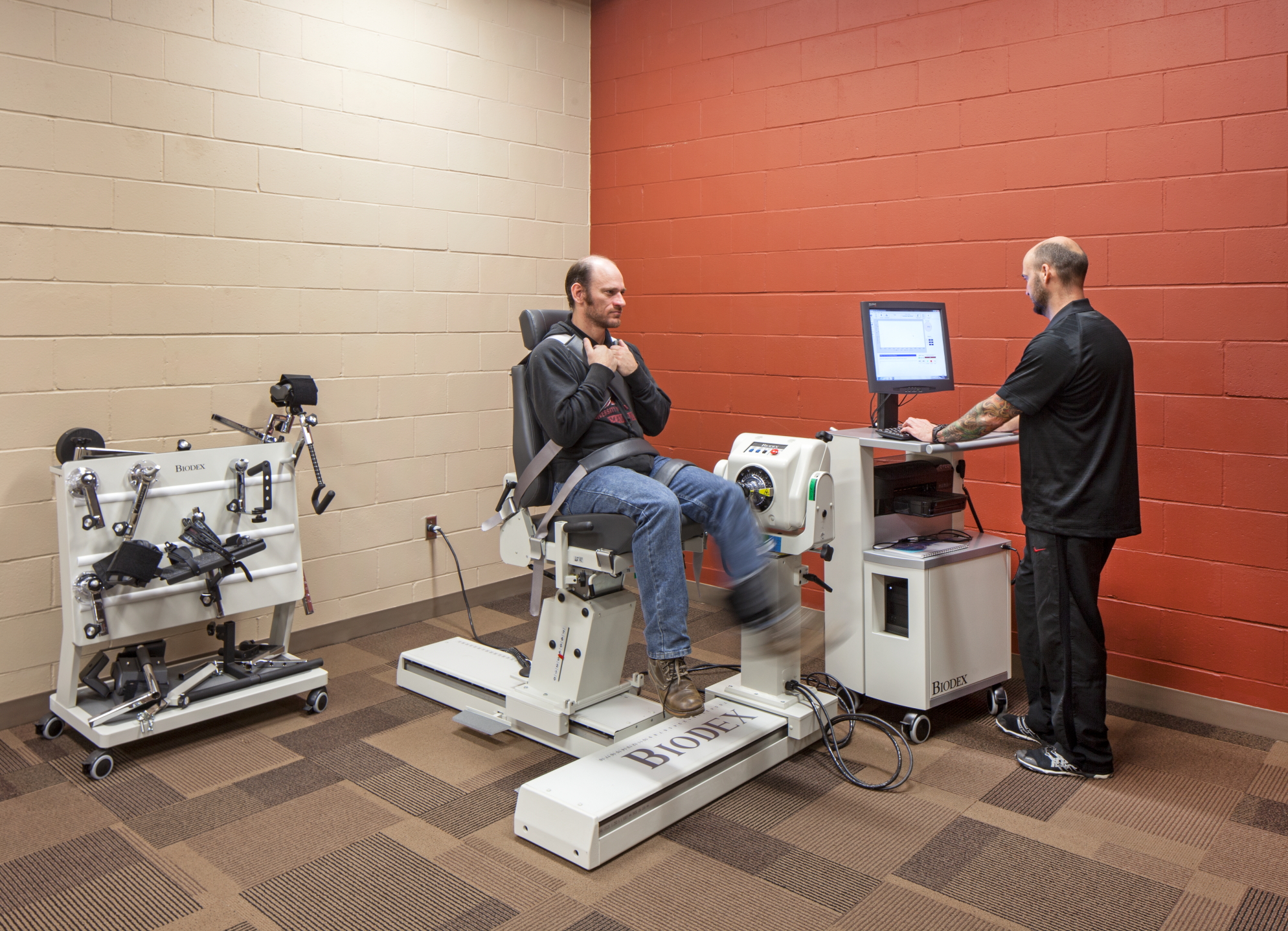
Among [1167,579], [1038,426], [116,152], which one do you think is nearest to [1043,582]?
[1038,426]

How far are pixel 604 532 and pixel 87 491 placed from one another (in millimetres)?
1523

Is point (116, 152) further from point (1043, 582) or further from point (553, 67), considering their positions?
point (1043, 582)

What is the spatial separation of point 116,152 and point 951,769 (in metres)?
3.33

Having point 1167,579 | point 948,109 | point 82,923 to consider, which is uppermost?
point 948,109

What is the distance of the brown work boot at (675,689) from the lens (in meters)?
2.56

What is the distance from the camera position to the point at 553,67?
4.62 metres

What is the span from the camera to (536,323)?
3.02 m

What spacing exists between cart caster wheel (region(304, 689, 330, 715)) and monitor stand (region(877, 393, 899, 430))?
2.08 m

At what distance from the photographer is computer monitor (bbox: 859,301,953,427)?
3014 mm

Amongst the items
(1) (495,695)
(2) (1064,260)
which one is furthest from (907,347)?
(1) (495,695)

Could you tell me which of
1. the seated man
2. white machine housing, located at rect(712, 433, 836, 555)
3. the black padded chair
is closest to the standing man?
white machine housing, located at rect(712, 433, 836, 555)

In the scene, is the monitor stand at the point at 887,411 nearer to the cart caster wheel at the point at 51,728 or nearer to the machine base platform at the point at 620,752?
the machine base platform at the point at 620,752

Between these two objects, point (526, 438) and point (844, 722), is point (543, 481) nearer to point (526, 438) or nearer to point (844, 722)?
point (526, 438)

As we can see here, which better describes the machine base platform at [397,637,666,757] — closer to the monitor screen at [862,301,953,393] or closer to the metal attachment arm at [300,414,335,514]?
the metal attachment arm at [300,414,335,514]
